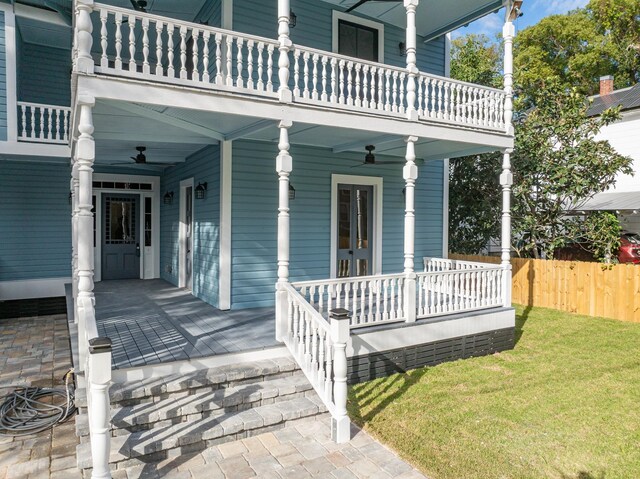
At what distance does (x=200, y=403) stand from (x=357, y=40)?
7250 mm

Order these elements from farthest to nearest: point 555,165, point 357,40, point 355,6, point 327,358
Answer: point 555,165
point 357,40
point 355,6
point 327,358

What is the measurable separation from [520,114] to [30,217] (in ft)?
41.1

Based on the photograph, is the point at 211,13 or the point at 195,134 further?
the point at 211,13

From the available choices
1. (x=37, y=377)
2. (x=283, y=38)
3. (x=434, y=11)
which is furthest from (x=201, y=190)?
(x=434, y=11)

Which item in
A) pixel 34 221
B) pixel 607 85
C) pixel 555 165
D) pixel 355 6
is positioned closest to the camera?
pixel 355 6

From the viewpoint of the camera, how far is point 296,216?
8.00m

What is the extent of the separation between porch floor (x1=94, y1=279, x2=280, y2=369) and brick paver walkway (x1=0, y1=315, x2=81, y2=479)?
2.63 feet

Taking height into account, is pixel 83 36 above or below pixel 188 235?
above

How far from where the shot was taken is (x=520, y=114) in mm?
11883

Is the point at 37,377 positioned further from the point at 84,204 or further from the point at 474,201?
the point at 474,201

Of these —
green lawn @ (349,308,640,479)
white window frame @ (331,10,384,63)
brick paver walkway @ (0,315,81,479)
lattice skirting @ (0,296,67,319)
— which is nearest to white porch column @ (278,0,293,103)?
white window frame @ (331,10,384,63)

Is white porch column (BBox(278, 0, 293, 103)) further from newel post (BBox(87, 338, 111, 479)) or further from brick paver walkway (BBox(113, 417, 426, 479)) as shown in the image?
brick paver walkway (BBox(113, 417, 426, 479))

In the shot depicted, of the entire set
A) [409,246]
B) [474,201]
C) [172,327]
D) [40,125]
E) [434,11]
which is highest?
[434,11]

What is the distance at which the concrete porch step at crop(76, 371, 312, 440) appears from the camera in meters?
3.98
